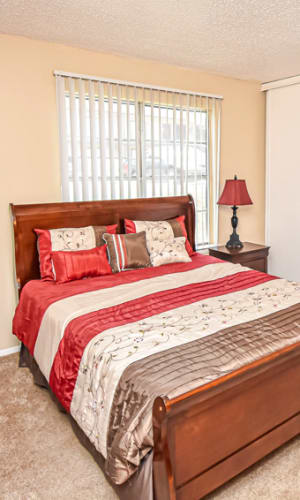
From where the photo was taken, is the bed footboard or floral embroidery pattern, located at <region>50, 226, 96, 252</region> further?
floral embroidery pattern, located at <region>50, 226, 96, 252</region>

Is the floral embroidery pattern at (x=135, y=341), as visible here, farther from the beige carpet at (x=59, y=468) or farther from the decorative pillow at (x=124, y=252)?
the decorative pillow at (x=124, y=252)

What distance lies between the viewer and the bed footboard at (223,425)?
1367 millimetres

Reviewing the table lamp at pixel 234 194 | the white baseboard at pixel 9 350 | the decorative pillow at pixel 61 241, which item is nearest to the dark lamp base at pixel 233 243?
the table lamp at pixel 234 194

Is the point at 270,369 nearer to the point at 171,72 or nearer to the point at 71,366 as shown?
the point at 71,366

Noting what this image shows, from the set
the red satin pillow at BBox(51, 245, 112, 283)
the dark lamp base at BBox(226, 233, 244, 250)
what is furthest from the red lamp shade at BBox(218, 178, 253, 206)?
the red satin pillow at BBox(51, 245, 112, 283)

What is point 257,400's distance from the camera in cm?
167

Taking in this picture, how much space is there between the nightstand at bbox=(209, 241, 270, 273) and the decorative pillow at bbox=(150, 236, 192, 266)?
68cm

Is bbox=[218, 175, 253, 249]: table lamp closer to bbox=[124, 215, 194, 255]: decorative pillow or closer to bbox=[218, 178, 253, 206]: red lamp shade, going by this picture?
bbox=[218, 178, 253, 206]: red lamp shade

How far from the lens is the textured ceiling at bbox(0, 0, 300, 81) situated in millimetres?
2475

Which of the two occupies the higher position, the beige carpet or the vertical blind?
the vertical blind

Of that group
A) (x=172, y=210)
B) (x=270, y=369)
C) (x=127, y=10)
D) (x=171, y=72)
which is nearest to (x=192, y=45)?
(x=171, y=72)

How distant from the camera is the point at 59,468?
1.92m

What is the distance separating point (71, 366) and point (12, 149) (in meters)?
1.88

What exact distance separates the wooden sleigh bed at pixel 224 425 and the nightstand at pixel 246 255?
7.04 feet
